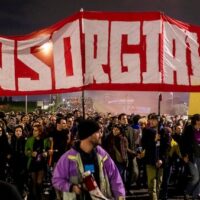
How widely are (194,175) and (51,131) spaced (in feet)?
10.2

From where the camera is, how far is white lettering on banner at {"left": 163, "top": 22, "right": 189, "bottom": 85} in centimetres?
665

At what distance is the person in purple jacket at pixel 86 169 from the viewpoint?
443cm

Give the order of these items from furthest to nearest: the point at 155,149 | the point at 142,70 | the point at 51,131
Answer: the point at 51,131 < the point at 155,149 < the point at 142,70

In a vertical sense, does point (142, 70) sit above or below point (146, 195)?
above

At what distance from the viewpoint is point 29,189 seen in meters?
9.92

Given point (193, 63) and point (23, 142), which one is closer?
point (193, 63)

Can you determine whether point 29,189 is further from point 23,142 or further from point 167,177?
point 167,177

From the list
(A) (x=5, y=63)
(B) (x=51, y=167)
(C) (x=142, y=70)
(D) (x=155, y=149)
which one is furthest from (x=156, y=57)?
(B) (x=51, y=167)

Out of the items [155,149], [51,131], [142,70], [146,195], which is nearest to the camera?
[142,70]

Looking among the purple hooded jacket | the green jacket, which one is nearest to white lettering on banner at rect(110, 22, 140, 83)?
the purple hooded jacket

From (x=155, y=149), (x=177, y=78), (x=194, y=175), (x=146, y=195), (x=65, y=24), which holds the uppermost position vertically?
(x=65, y=24)

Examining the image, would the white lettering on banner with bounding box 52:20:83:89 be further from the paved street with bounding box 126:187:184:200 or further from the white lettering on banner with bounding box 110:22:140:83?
the paved street with bounding box 126:187:184:200

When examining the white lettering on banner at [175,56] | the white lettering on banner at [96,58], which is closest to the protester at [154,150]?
the white lettering on banner at [175,56]

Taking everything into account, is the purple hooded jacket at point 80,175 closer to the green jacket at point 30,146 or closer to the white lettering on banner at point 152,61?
the white lettering on banner at point 152,61
